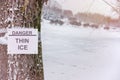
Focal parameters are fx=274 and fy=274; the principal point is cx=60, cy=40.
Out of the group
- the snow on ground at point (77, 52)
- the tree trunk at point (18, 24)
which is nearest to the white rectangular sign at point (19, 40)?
the tree trunk at point (18, 24)

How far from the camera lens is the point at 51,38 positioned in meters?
1.85

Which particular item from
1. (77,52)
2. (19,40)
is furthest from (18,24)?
(77,52)

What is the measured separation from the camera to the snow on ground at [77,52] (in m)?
A: 1.86

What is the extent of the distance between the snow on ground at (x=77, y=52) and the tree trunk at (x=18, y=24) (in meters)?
0.41

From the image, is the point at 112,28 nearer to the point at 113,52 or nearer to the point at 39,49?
the point at 113,52

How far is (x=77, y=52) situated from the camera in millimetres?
1871

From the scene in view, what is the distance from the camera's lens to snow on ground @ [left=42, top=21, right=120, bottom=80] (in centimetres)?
186

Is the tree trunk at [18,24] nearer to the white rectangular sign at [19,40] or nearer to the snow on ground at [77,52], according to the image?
the white rectangular sign at [19,40]

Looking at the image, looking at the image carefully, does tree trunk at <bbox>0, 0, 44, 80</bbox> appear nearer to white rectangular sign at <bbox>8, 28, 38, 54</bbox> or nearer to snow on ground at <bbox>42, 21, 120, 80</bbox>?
white rectangular sign at <bbox>8, 28, 38, 54</bbox>

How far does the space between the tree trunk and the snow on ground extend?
41cm

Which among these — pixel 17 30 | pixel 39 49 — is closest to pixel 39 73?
pixel 39 49

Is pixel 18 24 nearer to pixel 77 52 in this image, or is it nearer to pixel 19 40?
pixel 19 40

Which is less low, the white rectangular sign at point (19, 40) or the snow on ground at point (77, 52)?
the white rectangular sign at point (19, 40)

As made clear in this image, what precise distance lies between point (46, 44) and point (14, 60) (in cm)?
47
